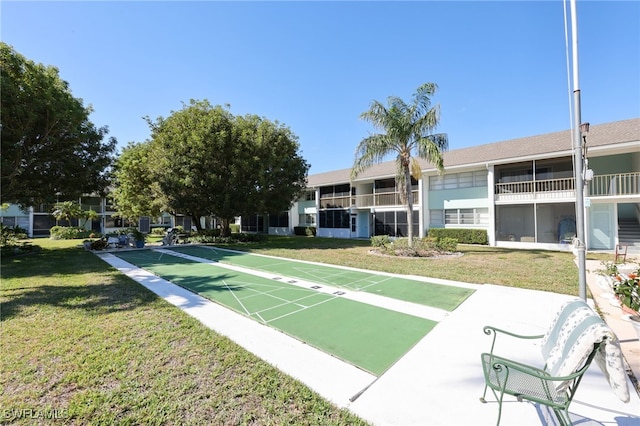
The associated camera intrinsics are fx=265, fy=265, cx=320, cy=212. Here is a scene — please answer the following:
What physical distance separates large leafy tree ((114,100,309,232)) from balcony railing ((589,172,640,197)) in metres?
19.5

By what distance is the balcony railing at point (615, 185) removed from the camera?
47.1 ft

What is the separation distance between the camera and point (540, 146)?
1755 cm

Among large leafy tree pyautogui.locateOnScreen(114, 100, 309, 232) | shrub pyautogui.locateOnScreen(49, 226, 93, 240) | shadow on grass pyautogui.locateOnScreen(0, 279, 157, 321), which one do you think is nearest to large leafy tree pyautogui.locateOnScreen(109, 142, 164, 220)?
large leafy tree pyautogui.locateOnScreen(114, 100, 309, 232)

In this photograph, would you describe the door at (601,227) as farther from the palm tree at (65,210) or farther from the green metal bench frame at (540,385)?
the palm tree at (65,210)

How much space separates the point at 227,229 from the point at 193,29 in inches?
625

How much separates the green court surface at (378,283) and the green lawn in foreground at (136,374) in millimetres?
4209

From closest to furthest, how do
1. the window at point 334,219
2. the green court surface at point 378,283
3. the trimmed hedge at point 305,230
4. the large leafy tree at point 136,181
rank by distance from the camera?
the green court surface at point 378,283 → the large leafy tree at point 136,181 → the window at point 334,219 → the trimmed hedge at point 305,230

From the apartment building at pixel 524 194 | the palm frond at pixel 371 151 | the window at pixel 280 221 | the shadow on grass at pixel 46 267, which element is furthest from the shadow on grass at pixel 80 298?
the window at pixel 280 221

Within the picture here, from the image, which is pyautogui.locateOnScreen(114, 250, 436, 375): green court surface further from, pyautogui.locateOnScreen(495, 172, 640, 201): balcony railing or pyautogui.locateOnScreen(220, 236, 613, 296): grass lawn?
pyautogui.locateOnScreen(495, 172, 640, 201): balcony railing

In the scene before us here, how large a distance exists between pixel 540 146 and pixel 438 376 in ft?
66.8

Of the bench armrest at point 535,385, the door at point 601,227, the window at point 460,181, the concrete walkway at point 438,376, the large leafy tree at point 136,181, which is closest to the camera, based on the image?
the bench armrest at point 535,385

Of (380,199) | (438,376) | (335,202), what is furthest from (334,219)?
(438,376)

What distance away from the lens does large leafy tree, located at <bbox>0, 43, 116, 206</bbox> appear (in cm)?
1139

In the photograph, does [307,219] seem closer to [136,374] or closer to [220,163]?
[220,163]
